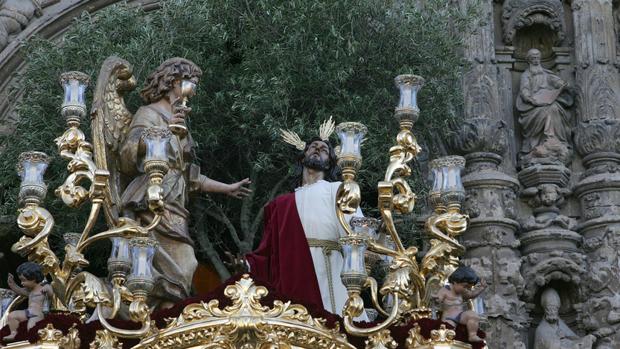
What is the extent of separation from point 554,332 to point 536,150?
2.02m

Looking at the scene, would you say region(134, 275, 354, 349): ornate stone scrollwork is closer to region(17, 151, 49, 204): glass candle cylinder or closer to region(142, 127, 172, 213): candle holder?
region(142, 127, 172, 213): candle holder

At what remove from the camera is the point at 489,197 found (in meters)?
18.4

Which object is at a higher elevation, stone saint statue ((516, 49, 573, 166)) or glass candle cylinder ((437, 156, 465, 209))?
stone saint statue ((516, 49, 573, 166))

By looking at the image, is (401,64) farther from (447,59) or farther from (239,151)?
(239,151)

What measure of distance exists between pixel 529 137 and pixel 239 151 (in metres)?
3.00

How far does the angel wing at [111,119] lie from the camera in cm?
1527

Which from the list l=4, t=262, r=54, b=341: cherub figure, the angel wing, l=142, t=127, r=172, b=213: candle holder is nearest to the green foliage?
the angel wing

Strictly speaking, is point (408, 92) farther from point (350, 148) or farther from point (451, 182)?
point (350, 148)

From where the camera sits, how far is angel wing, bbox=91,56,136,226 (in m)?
15.3

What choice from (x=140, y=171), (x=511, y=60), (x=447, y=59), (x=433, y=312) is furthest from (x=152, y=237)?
(x=511, y=60)

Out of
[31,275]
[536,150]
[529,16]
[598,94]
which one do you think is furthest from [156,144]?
[529,16]

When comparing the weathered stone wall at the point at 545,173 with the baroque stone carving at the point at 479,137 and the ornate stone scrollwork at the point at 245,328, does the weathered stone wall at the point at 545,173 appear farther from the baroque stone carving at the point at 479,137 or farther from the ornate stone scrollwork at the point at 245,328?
the ornate stone scrollwork at the point at 245,328

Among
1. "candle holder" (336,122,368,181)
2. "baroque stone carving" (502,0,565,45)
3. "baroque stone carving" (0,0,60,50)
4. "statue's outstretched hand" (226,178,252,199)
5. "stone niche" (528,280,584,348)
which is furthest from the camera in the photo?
"baroque stone carving" (0,0,60,50)

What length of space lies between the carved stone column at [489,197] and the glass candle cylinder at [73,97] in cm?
459
